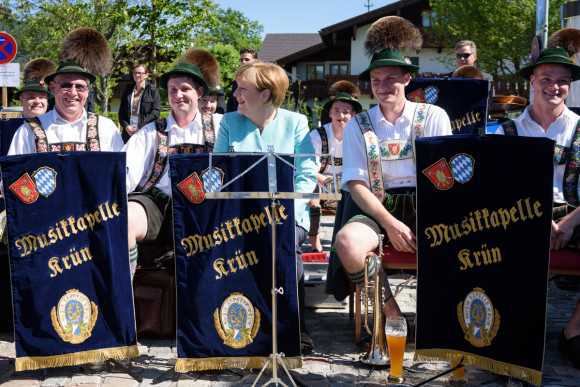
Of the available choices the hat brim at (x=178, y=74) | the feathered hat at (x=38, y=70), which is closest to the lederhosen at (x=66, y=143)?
the hat brim at (x=178, y=74)

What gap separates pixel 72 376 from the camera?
151 inches

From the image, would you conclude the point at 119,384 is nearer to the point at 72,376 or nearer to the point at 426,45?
the point at 72,376

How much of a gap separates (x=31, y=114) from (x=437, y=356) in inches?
197

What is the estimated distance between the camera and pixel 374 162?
436cm

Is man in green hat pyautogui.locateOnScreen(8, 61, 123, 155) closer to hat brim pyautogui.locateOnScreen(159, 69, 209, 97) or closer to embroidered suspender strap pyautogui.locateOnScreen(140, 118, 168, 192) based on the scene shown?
embroidered suspender strap pyautogui.locateOnScreen(140, 118, 168, 192)

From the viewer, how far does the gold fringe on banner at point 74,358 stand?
12.2 feet

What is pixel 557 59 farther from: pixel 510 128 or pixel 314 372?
pixel 314 372

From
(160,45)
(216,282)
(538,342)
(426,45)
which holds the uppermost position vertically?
(426,45)

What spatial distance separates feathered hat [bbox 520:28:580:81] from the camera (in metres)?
4.35

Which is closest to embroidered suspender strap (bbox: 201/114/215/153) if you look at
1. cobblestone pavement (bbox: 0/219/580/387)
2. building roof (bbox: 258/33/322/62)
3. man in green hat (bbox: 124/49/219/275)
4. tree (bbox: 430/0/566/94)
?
man in green hat (bbox: 124/49/219/275)

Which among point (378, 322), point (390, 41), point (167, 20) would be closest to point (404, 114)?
point (390, 41)

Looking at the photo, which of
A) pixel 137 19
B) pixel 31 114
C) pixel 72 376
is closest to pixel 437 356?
pixel 72 376

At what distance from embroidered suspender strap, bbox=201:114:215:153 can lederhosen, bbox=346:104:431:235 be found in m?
1.13

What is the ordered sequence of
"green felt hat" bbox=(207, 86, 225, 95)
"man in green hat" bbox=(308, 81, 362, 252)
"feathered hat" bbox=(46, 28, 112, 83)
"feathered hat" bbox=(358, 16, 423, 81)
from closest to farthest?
"feathered hat" bbox=(358, 16, 423, 81) → "feathered hat" bbox=(46, 28, 112, 83) → "green felt hat" bbox=(207, 86, 225, 95) → "man in green hat" bbox=(308, 81, 362, 252)
